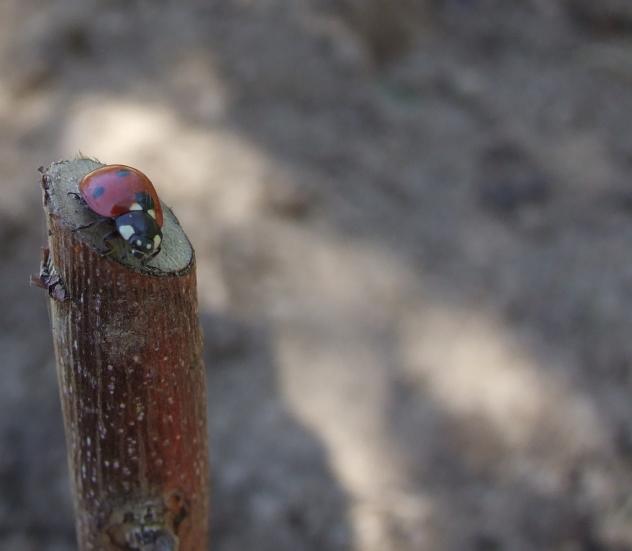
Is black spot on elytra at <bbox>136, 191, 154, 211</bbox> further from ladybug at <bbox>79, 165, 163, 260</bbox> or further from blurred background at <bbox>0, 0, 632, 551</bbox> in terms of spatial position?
blurred background at <bbox>0, 0, 632, 551</bbox>

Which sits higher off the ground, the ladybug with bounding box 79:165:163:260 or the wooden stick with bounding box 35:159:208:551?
the ladybug with bounding box 79:165:163:260

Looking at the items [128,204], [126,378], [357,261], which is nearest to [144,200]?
[128,204]

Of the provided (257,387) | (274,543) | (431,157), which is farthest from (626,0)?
(274,543)

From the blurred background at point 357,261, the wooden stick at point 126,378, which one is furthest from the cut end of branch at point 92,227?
the blurred background at point 357,261

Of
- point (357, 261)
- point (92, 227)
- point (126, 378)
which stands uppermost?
point (92, 227)

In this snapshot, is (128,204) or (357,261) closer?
(128,204)

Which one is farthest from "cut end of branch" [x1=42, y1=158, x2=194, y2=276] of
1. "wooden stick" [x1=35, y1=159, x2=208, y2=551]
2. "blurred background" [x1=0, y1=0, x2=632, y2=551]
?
"blurred background" [x1=0, y1=0, x2=632, y2=551]

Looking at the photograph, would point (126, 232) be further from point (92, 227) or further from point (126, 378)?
point (126, 378)
